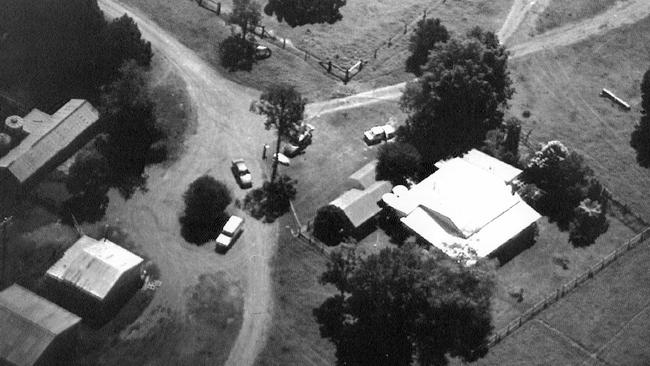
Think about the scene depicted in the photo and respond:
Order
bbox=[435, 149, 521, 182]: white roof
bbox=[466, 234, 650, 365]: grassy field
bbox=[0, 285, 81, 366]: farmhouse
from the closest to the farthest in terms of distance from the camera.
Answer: bbox=[0, 285, 81, 366]: farmhouse → bbox=[466, 234, 650, 365]: grassy field → bbox=[435, 149, 521, 182]: white roof

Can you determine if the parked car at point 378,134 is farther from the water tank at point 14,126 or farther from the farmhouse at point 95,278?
the water tank at point 14,126

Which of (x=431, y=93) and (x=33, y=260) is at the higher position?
(x=431, y=93)

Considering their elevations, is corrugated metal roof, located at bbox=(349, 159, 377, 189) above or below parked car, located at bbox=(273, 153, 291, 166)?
above

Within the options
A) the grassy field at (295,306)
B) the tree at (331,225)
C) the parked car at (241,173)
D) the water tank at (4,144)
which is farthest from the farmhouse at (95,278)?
the tree at (331,225)

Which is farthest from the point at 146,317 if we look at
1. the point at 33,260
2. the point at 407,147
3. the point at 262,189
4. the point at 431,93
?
the point at 431,93

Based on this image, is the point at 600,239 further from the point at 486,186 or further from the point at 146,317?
the point at 146,317

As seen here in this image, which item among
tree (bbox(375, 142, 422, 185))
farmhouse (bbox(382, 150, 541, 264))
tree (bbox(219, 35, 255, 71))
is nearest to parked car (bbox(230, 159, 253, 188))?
tree (bbox(375, 142, 422, 185))

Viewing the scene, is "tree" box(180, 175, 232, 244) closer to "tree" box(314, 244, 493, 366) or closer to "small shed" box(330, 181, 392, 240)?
"small shed" box(330, 181, 392, 240)
